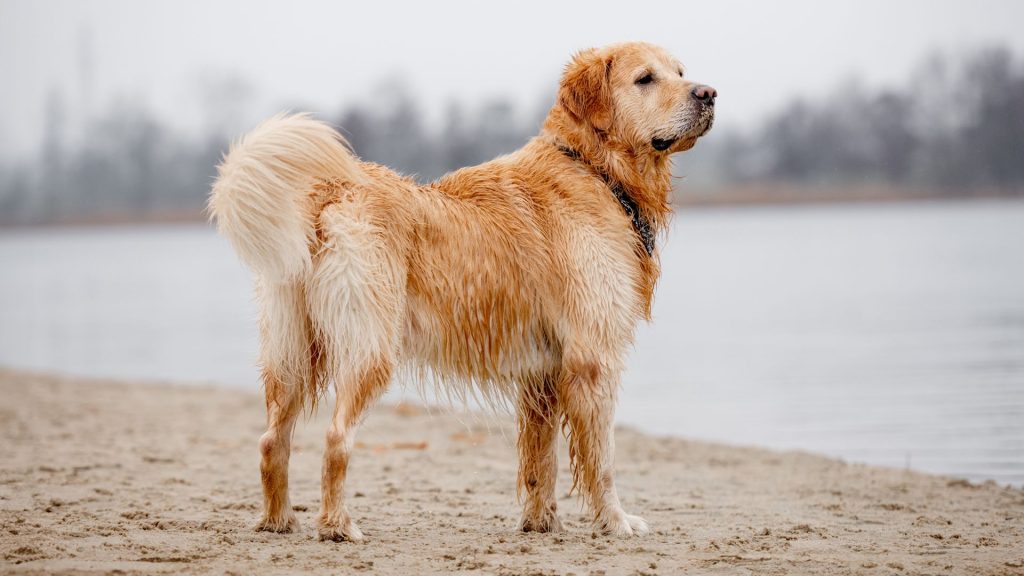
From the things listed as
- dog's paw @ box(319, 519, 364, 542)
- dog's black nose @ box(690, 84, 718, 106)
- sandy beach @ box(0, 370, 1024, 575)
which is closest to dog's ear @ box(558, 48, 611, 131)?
dog's black nose @ box(690, 84, 718, 106)

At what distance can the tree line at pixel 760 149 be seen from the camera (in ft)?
204

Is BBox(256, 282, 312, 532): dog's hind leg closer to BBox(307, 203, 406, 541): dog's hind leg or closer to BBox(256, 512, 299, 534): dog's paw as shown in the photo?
BBox(256, 512, 299, 534): dog's paw

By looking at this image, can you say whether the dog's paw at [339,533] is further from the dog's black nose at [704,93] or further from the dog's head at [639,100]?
the dog's black nose at [704,93]

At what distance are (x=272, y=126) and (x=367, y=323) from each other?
1014 millimetres

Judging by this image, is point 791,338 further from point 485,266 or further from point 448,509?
point 485,266

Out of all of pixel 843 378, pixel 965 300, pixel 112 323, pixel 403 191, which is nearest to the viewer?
pixel 403 191

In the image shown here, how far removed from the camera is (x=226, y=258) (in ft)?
171

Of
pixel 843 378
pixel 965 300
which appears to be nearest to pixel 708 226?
pixel 965 300

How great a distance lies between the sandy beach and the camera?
486cm

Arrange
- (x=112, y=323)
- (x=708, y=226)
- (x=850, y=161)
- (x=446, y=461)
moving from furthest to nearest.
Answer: (x=850, y=161), (x=708, y=226), (x=112, y=323), (x=446, y=461)

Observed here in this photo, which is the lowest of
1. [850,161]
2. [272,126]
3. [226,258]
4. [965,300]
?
[226,258]

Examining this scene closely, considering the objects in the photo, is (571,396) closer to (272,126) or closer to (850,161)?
(272,126)

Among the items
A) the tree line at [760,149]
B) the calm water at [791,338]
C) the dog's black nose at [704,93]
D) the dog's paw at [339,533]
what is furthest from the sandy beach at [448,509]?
the tree line at [760,149]

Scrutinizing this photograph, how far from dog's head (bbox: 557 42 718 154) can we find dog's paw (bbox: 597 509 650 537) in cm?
192
